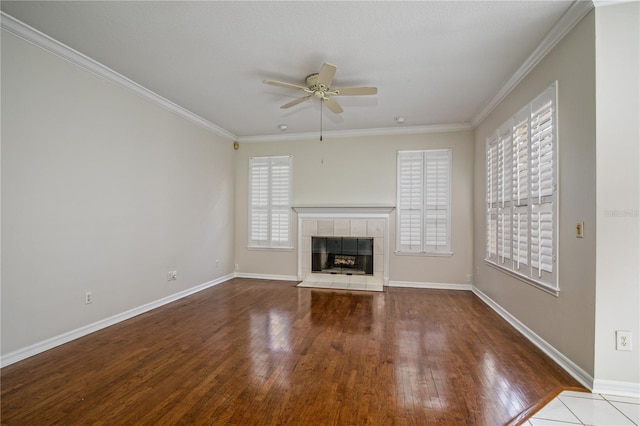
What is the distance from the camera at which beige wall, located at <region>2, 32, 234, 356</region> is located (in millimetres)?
2402

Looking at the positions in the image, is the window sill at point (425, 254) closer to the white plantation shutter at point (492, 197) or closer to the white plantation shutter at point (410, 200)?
the white plantation shutter at point (410, 200)

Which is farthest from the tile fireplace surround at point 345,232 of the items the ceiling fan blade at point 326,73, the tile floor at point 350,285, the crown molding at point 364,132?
the ceiling fan blade at point 326,73

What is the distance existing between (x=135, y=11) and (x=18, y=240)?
2088 millimetres

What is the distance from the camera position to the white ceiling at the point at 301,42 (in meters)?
2.21

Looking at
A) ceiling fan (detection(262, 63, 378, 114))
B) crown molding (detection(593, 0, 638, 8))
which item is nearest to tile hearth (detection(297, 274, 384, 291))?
ceiling fan (detection(262, 63, 378, 114))

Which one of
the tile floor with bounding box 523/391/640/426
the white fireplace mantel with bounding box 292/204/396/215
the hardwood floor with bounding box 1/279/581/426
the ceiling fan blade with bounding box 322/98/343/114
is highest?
the ceiling fan blade with bounding box 322/98/343/114

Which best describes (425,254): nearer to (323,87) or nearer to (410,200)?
(410,200)

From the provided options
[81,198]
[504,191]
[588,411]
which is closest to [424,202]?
[504,191]

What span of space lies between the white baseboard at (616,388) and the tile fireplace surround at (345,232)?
305 cm

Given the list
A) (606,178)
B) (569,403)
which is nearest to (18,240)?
(569,403)

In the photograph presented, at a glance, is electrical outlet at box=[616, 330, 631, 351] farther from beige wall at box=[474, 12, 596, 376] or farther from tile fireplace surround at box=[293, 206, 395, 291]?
tile fireplace surround at box=[293, 206, 395, 291]

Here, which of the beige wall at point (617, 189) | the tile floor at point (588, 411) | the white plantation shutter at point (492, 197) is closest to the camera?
the tile floor at point (588, 411)

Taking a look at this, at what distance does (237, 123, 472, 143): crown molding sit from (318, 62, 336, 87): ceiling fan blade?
2.42m

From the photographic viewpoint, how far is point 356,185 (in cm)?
537
